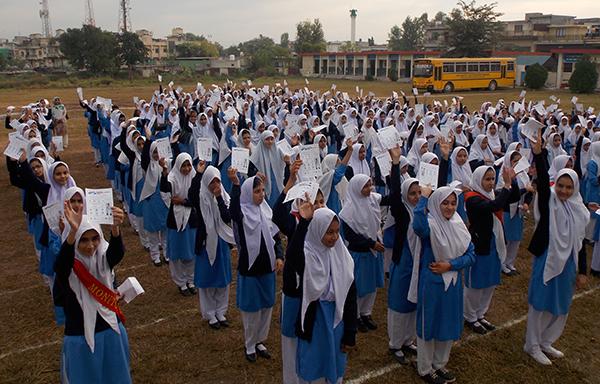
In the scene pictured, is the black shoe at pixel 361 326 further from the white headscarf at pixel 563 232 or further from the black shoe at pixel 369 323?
the white headscarf at pixel 563 232

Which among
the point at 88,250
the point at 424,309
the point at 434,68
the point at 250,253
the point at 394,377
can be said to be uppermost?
the point at 434,68

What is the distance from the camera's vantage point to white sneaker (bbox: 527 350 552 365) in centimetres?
441

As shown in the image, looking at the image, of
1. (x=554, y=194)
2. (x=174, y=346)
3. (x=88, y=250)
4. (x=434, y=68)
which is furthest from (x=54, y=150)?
(x=434, y=68)

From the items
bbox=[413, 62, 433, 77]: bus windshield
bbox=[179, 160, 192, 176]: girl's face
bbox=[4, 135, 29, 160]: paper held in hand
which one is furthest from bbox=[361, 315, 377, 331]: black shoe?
bbox=[413, 62, 433, 77]: bus windshield

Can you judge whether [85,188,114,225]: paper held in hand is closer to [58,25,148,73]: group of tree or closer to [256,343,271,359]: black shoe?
[256,343,271,359]: black shoe

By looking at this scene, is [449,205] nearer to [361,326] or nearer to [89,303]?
[361,326]

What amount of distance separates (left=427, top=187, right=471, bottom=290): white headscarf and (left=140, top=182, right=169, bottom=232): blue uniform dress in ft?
12.8

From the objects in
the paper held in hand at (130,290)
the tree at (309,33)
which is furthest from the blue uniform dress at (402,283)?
the tree at (309,33)

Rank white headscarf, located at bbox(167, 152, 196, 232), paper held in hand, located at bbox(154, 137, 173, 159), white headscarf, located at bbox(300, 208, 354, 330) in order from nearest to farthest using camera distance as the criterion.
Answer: white headscarf, located at bbox(300, 208, 354, 330) < white headscarf, located at bbox(167, 152, 196, 232) < paper held in hand, located at bbox(154, 137, 173, 159)

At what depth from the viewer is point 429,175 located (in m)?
4.06

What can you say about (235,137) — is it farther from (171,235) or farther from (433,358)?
(433,358)

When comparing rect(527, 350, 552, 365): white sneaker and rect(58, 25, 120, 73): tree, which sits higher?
rect(58, 25, 120, 73): tree

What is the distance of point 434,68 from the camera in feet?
103

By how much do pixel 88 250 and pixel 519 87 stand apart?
39638mm
